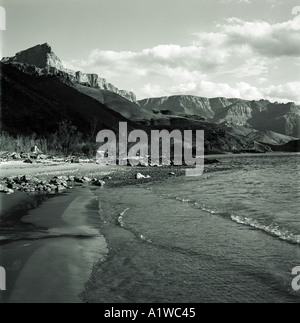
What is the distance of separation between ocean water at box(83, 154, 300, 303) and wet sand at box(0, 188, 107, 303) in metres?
0.43

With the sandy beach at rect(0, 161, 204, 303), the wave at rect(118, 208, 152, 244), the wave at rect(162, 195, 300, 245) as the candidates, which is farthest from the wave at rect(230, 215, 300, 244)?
the sandy beach at rect(0, 161, 204, 303)

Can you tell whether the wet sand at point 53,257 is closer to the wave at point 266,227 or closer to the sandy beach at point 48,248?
the sandy beach at point 48,248

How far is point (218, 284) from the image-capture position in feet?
27.5

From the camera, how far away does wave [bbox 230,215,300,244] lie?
41.5 feet

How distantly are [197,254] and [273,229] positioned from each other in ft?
16.2

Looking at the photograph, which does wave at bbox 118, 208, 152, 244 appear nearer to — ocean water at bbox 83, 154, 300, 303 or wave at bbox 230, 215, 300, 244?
ocean water at bbox 83, 154, 300, 303

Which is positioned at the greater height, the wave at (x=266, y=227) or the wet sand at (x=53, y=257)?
the wet sand at (x=53, y=257)

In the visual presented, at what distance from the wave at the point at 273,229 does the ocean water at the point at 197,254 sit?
0.04 metres

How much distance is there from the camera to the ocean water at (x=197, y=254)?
792 centimetres

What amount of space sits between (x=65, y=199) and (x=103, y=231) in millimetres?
8586

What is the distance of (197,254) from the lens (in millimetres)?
10836

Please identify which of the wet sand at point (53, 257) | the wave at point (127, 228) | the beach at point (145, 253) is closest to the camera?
the wet sand at point (53, 257)

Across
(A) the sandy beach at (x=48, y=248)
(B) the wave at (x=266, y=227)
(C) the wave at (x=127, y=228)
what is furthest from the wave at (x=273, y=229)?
(A) the sandy beach at (x=48, y=248)

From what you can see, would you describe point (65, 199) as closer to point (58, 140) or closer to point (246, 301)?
point (246, 301)
